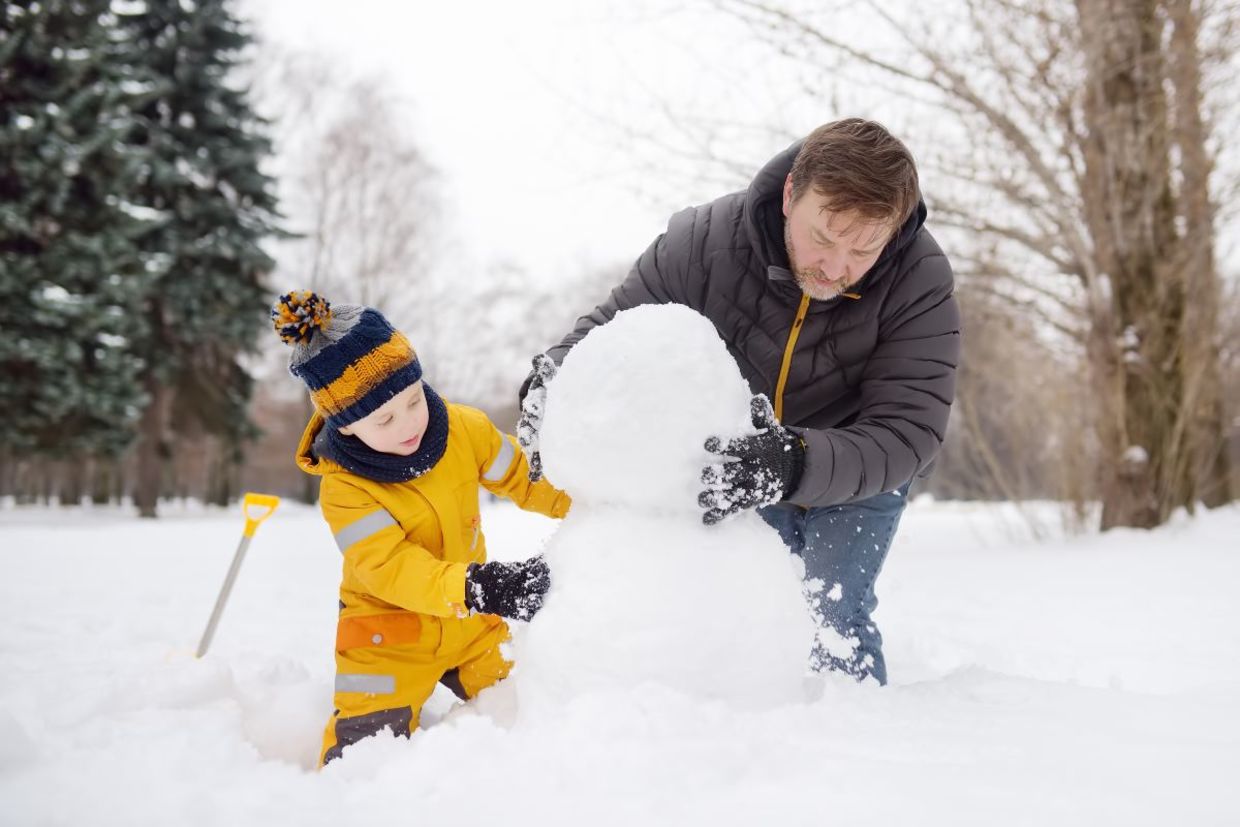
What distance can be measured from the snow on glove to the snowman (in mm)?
160

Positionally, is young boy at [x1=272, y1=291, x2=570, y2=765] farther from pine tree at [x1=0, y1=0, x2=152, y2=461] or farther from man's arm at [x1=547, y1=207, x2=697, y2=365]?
pine tree at [x1=0, y1=0, x2=152, y2=461]

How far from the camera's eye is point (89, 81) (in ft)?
35.0

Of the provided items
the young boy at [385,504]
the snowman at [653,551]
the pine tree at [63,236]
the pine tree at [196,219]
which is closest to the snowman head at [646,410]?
the snowman at [653,551]

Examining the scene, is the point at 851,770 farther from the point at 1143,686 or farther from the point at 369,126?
the point at 369,126

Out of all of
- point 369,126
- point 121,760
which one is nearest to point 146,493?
point 369,126

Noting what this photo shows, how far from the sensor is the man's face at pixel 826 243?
185 cm

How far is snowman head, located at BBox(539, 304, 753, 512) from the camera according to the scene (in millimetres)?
1597

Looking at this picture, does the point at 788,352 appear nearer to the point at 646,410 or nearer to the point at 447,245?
the point at 646,410

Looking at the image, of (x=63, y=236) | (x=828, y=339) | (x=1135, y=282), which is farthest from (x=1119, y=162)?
(x=63, y=236)

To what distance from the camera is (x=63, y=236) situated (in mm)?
10062

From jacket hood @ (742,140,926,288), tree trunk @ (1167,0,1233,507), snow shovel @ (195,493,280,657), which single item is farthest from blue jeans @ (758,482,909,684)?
tree trunk @ (1167,0,1233,507)

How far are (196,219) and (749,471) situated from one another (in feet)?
45.4

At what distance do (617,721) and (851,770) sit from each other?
38 centimetres

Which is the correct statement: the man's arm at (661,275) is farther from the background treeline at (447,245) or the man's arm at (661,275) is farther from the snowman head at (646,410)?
the background treeline at (447,245)
